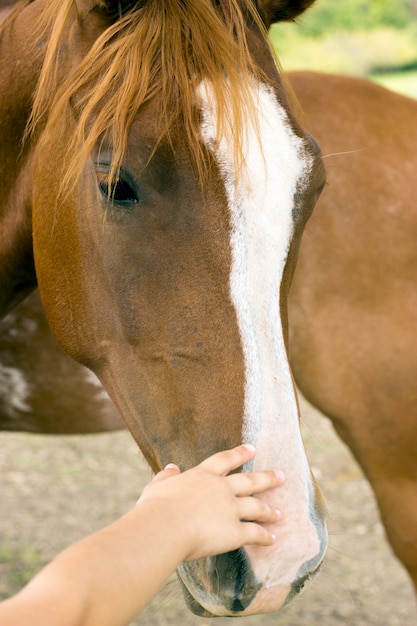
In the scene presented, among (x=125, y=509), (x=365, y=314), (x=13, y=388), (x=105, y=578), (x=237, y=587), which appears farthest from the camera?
(x=125, y=509)

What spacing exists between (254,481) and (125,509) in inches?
106

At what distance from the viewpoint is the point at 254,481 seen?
1.04 meters

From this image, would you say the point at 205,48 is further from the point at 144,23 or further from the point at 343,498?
the point at 343,498

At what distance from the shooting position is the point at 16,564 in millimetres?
3070

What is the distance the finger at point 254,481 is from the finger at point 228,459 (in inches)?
0.8

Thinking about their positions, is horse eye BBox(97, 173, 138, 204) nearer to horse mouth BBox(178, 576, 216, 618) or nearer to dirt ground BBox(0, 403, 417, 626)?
horse mouth BBox(178, 576, 216, 618)

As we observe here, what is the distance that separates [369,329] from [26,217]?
40.2 inches

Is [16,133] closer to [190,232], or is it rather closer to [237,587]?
[190,232]

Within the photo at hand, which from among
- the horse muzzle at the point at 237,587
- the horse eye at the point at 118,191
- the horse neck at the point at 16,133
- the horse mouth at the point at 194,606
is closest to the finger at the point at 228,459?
the horse muzzle at the point at 237,587

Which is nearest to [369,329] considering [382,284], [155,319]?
[382,284]

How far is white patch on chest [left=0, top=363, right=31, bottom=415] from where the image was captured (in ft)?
7.10

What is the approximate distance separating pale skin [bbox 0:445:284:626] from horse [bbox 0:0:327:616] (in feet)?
0.27

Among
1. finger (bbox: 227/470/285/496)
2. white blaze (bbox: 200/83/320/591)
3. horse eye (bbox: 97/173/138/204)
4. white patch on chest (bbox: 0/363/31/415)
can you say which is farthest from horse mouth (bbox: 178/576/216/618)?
white patch on chest (bbox: 0/363/31/415)

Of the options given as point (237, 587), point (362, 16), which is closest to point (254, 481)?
point (237, 587)
